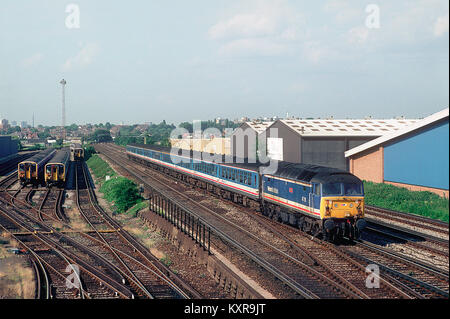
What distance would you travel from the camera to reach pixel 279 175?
2356 centimetres

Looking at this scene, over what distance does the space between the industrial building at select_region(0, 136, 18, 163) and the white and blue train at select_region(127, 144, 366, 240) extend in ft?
176

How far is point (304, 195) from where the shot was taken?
66.9ft

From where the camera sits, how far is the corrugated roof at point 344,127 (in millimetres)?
48753

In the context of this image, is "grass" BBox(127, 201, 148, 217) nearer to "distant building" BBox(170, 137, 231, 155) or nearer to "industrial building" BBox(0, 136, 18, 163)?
"distant building" BBox(170, 137, 231, 155)

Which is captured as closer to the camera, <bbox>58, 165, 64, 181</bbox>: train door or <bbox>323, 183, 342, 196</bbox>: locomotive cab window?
<bbox>323, 183, 342, 196</bbox>: locomotive cab window

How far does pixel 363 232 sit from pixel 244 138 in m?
40.9

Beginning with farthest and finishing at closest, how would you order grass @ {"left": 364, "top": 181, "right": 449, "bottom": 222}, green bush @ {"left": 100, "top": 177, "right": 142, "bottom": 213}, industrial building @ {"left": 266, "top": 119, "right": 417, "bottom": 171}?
industrial building @ {"left": 266, "top": 119, "right": 417, "bottom": 171} → green bush @ {"left": 100, "top": 177, "right": 142, "bottom": 213} → grass @ {"left": 364, "top": 181, "right": 449, "bottom": 222}

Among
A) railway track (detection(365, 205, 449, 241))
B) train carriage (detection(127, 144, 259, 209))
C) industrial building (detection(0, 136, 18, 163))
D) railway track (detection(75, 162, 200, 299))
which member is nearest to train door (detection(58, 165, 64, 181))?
train carriage (detection(127, 144, 259, 209))

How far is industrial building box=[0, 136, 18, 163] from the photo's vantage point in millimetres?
74300

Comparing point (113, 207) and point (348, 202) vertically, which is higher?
point (348, 202)

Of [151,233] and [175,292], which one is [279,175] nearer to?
[151,233]

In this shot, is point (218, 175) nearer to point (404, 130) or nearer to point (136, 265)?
point (404, 130)

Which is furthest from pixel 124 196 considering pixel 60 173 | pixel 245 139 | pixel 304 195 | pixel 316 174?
pixel 245 139
